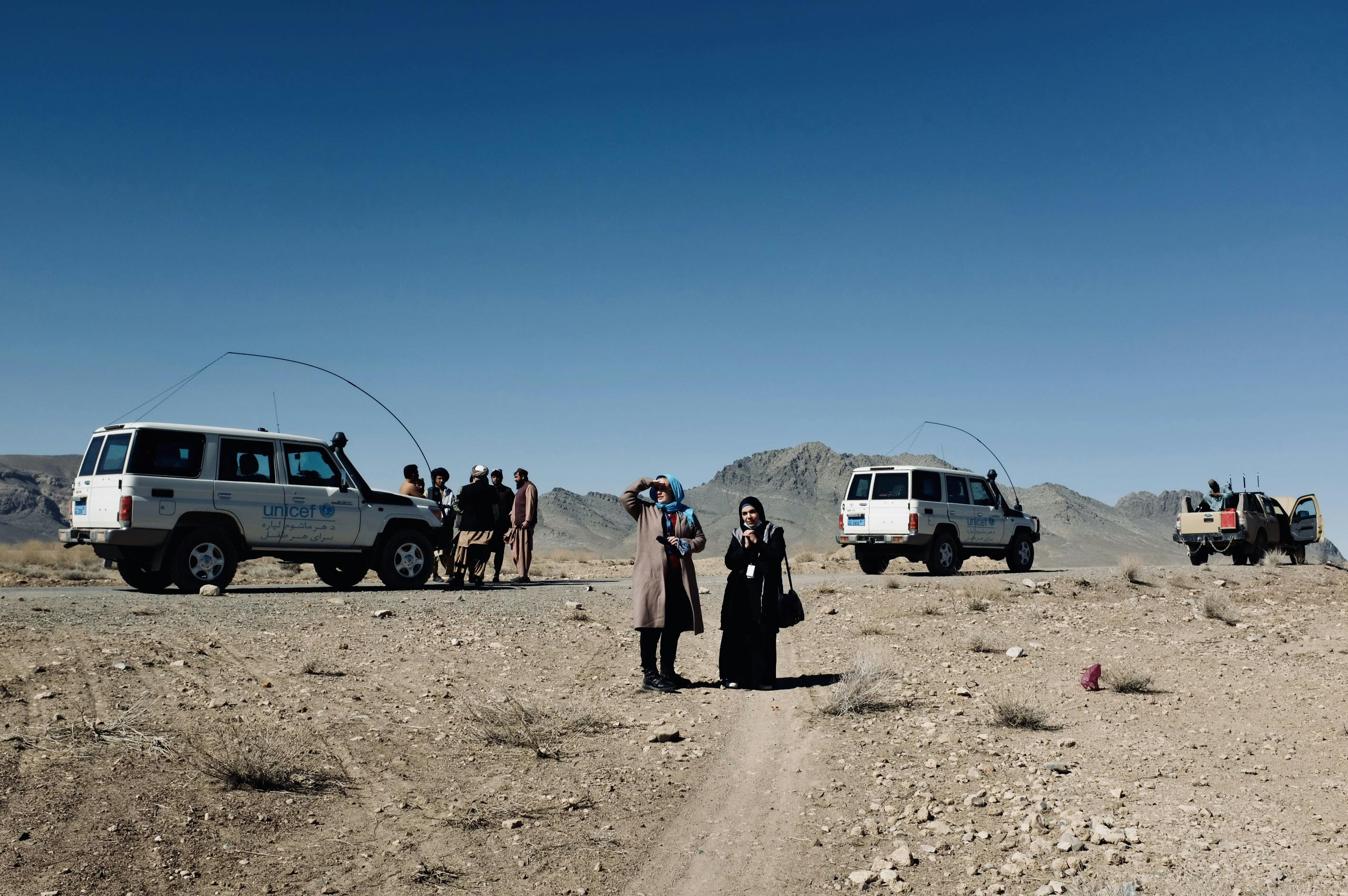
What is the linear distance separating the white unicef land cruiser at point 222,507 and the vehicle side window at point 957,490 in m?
10.4

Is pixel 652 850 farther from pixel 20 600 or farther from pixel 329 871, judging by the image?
pixel 20 600

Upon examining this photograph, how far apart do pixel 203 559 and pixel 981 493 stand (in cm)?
1489

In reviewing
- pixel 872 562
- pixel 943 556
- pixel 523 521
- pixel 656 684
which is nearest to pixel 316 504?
pixel 523 521

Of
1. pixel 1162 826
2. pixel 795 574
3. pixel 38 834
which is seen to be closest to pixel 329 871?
pixel 38 834

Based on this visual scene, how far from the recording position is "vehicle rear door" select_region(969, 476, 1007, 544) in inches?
868

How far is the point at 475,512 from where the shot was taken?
16984 mm

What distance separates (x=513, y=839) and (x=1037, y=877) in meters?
2.54

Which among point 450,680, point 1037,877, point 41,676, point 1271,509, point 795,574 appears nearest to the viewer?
point 1037,877

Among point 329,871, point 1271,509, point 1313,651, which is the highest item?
point 1271,509

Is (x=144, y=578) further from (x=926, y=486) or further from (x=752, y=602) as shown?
(x=926, y=486)

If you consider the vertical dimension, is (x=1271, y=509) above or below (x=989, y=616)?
above

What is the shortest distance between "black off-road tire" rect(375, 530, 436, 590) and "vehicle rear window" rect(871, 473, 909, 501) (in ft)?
28.6

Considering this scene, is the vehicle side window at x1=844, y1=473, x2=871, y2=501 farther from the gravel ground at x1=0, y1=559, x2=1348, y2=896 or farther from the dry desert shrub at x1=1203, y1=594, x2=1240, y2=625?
the gravel ground at x1=0, y1=559, x2=1348, y2=896

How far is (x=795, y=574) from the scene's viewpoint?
2491cm
